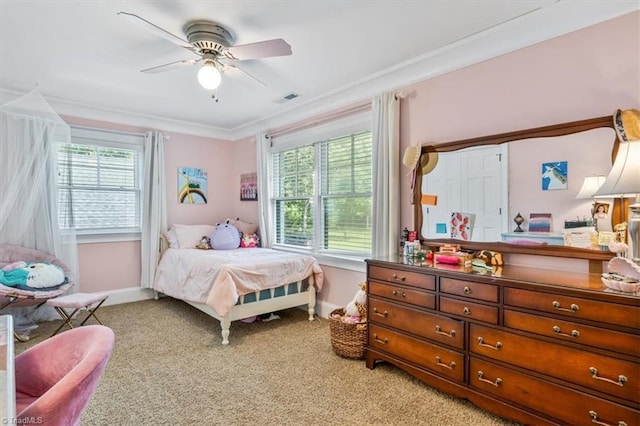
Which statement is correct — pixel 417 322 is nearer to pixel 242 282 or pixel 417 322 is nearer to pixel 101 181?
pixel 242 282

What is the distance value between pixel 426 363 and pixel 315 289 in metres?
1.77

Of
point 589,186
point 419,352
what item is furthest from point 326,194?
point 589,186

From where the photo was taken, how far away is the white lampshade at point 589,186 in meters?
2.05

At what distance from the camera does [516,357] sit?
1879mm

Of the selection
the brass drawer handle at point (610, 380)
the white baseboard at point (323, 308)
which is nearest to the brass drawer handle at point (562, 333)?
the brass drawer handle at point (610, 380)

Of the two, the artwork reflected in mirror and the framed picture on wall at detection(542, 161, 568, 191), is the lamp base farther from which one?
the framed picture on wall at detection(542, 161, 568, 191)

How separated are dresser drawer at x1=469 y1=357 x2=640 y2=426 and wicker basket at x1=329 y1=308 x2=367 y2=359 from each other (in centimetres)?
90

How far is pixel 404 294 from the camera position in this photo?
7.91ft

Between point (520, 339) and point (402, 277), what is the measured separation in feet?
2.59

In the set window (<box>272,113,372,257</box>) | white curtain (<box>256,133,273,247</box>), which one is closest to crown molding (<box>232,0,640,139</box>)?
window (<box>272,113,372,257</box>)

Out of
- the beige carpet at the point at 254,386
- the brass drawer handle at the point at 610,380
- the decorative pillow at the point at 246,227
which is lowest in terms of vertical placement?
the beige carpet at the point at 254,386

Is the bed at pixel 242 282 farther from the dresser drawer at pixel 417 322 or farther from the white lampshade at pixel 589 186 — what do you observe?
the white lampshade at pixel 589 186

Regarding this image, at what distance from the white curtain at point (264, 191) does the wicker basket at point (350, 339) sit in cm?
205

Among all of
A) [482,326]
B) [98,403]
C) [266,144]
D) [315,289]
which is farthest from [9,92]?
[482,326]
